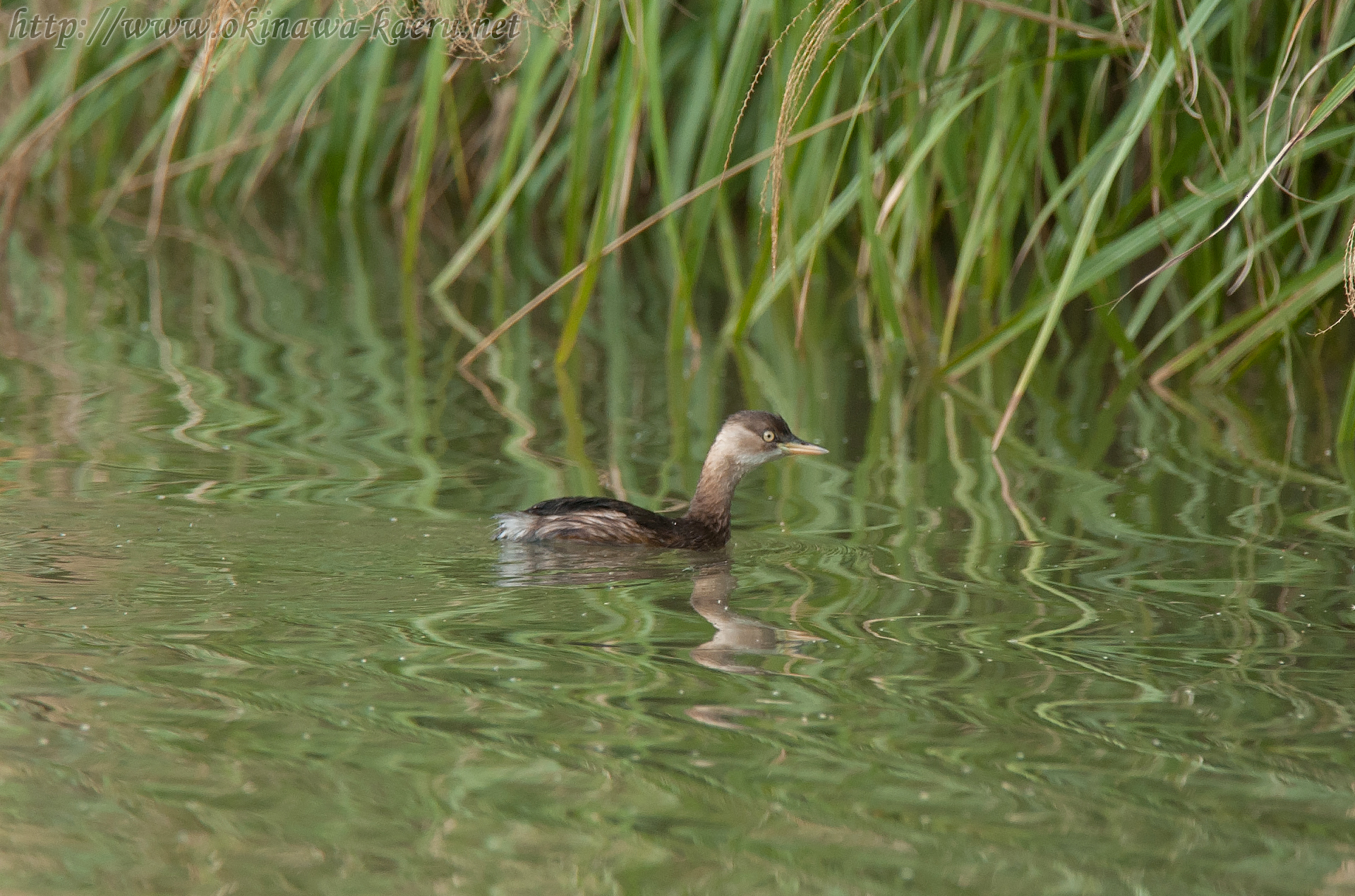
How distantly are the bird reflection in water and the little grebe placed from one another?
42 mm

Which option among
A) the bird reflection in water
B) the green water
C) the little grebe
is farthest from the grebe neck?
the bird reflection in water

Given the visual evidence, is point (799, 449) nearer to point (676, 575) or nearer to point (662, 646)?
point (676, 575)

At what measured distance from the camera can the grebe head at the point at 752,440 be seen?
5.25 meters

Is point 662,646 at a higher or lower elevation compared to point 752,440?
lower

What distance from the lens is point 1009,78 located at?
18.7 feet

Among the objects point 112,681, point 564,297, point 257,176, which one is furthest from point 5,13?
point 112,681

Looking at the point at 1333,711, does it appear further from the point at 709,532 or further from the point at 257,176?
Result: the point at 257,176

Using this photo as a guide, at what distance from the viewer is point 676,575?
4.50 metres

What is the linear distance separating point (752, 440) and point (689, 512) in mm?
376

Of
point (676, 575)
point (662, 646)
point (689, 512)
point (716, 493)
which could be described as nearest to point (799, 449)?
point (716, 493)

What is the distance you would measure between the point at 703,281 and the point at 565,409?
325 centimetres

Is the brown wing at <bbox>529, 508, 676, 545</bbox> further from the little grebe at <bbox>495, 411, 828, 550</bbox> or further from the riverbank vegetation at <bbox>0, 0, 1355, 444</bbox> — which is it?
the riverbank vegetation at <bbox>0, 0, 1355, 444</bbox>

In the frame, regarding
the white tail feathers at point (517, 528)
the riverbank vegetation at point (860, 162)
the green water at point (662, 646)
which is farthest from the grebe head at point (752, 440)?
the white tail feathers at point (517, 528)

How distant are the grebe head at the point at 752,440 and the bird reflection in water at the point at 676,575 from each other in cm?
55
